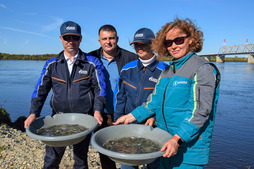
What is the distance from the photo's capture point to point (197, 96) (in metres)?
1.56

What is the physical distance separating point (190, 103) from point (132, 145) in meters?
0.65

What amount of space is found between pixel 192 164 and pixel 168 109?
1.69 feet

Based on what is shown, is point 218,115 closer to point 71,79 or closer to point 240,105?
point 240,105

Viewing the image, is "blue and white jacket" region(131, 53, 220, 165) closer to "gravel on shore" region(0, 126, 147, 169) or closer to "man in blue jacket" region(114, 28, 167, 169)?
"man in blue jacket" region(114, 28, 167, 169)

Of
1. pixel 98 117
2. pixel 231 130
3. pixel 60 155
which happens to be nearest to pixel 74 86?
pixel 98 117

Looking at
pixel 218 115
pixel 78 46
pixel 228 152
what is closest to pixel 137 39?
pixel 78 46

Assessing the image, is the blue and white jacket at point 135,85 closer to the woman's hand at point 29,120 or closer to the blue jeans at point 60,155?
the blue jeans at point 60,155

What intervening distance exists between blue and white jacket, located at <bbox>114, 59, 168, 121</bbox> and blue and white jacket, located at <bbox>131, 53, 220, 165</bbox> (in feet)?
1.38

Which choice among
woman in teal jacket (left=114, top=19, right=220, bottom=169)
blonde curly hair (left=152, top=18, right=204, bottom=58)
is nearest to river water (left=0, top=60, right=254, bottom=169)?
woman in teal jacket (left=114, top=19, right=220, bottom=169)

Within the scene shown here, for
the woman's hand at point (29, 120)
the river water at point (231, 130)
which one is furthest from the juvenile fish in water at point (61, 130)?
the river water at point (231, 130)

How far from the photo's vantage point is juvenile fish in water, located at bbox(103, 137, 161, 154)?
65.7 inches

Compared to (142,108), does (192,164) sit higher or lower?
lower

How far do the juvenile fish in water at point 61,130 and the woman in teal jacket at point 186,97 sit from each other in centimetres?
93

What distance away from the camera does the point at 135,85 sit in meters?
2.39
